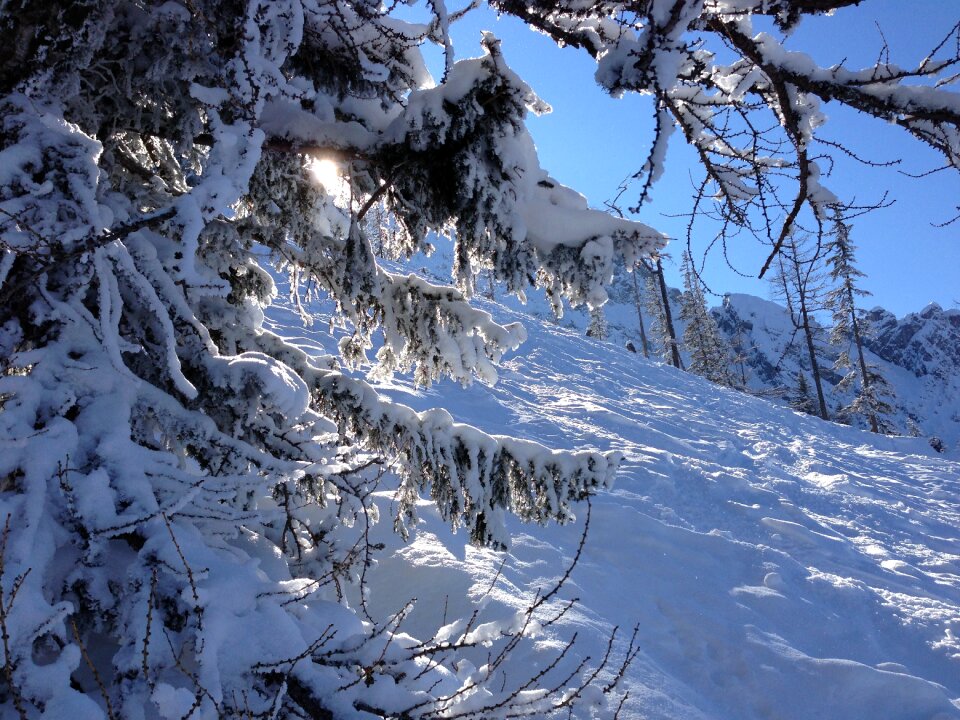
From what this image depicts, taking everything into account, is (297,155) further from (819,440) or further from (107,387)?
(819,440)

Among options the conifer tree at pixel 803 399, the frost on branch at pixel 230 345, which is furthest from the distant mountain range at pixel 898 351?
the frost on branch at pixel 230 345

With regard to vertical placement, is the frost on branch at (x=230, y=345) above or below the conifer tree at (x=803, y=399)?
below

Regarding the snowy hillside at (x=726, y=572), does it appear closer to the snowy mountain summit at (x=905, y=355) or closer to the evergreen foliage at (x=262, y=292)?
the evergreen foliage at (x=262, y=292)

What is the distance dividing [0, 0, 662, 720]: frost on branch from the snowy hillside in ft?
3.75

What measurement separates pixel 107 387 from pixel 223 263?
54.8 inches

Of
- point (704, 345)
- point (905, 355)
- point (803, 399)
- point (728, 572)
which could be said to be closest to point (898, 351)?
point (905, 355)

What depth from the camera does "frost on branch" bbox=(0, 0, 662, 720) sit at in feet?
5.47

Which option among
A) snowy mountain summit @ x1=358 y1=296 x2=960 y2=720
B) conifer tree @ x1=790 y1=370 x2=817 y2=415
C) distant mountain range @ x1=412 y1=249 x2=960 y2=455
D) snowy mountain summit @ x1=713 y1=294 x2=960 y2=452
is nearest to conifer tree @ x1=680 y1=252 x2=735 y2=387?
conifer tree @ x1=790 y1=370 x2=817 y2=415

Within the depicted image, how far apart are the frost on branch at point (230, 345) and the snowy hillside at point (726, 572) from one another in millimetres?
1144

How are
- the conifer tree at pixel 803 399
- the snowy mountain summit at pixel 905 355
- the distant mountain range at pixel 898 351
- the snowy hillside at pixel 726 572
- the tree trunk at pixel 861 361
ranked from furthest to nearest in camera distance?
the snowy mountain summit at pixel 905 355 < the distant mountain range at pixel 898 351 < the conifer tree at pixel 803 399 < the tree trunk at pixel 861 361 < the snowy hillside at pixel 726 572

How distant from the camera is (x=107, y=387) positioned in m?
2.19

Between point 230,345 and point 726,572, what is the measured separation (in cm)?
662

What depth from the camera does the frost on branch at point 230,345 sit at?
1.67m

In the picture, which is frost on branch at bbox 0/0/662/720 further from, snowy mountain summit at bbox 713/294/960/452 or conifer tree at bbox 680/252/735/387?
snowy mountain summit at bbox 713/294/960/452
